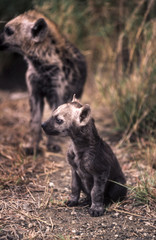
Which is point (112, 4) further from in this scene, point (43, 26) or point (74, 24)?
point (43, 26)

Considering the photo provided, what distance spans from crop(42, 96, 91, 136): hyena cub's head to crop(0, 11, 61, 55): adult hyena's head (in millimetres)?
1809

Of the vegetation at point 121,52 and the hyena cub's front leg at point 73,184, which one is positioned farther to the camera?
the vegetation at point 121,52

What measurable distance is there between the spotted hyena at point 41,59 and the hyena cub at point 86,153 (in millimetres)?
1479

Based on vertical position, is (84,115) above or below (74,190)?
above

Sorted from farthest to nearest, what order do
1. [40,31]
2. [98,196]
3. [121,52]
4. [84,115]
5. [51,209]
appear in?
1. [121,52]
2. [40,31]
3. [51,209]
4. [98,196]
5. [84,115]

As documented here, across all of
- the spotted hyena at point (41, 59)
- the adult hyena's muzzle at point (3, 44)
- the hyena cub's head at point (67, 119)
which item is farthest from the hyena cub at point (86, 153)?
the adult hyena's muzzle at point (3, 44)

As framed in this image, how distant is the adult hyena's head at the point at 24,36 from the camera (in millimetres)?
4734

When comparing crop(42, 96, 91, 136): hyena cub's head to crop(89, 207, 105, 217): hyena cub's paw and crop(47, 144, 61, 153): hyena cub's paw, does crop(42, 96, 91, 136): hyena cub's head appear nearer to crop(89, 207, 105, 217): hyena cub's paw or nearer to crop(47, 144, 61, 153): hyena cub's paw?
crop(89, 207, 105, 217): hyena cub's paw

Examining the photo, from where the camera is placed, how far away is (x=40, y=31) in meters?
4.72

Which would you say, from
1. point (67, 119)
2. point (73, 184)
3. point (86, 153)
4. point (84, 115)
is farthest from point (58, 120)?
point (73, 184)

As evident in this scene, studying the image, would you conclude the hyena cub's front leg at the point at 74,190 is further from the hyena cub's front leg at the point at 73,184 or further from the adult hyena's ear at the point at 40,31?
the adult hyena's ear at the point at 40,31

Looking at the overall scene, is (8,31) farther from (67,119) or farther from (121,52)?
(121,52)

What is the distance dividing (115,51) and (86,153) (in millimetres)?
3440

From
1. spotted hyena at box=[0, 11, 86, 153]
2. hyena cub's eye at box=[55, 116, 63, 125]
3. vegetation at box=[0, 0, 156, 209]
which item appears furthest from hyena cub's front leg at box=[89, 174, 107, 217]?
spotted hyena at box=[0, 11, 86, 153]
